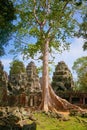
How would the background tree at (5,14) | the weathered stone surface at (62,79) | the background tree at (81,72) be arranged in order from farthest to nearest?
the background tree at (81,72) < the weathered stone surface at (62,79) < the background tree at (5,14)

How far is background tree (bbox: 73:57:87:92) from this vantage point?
50294mm

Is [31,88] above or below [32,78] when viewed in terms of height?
below

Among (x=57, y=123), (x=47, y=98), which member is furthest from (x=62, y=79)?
(x=57, y=123)

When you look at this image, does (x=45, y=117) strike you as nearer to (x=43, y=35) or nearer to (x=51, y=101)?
(x=51, y=101)

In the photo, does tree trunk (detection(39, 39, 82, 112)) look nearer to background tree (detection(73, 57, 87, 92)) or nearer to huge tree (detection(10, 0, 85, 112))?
huge tree (detection(10, 0, 85, 112))

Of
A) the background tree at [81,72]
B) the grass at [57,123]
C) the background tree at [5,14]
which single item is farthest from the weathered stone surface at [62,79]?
the background tree at [5,14]

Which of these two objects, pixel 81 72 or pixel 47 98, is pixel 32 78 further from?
pixel 47 98

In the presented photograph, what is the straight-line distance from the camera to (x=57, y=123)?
68.2ft

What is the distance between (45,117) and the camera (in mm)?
21922

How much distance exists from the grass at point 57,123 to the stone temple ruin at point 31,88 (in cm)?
758

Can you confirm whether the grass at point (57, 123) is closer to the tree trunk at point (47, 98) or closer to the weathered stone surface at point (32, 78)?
the tree trunk at point (47, 98)

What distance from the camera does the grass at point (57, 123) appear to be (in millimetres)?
19587

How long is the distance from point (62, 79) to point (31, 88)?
378 inches

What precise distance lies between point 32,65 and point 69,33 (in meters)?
28.0
